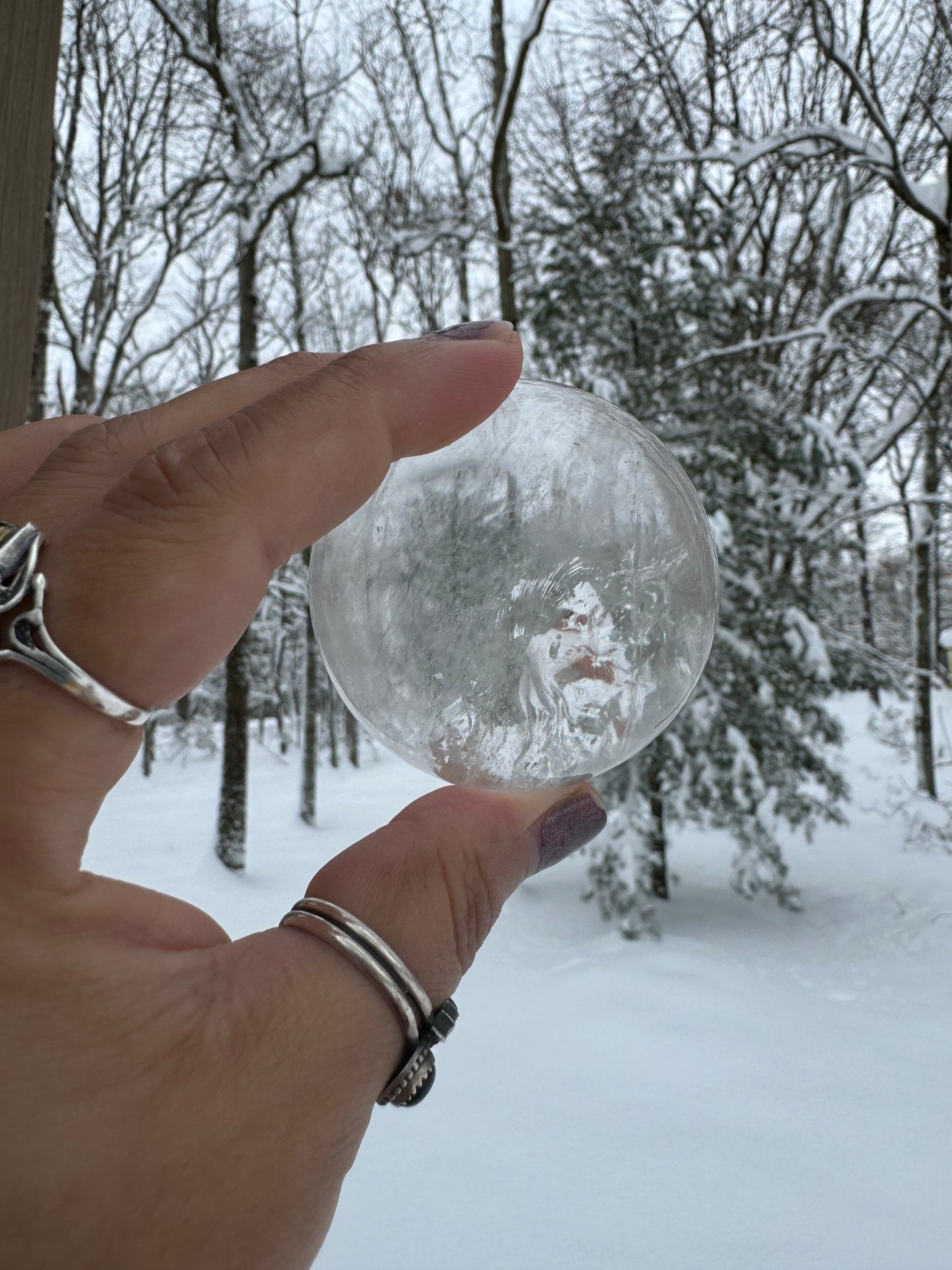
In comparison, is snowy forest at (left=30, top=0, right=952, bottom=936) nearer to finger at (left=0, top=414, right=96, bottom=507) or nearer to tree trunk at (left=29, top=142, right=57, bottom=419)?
tree trunk at (left=29, top=142, right=57, bottom=419)

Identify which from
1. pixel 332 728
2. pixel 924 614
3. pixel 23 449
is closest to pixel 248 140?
pixel 23 449

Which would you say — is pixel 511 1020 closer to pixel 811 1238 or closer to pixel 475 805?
pixel 811 1238

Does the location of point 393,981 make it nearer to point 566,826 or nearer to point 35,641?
point 566,826

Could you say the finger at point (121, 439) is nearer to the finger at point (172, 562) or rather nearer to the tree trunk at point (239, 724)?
the finger at point (172, 562)

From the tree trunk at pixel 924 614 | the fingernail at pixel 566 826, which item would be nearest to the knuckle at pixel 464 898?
the fingernail at pixel 566 826

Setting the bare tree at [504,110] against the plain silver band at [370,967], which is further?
the bare tree at [504,110]

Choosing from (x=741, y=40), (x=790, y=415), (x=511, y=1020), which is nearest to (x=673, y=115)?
(x=741, y=40)
